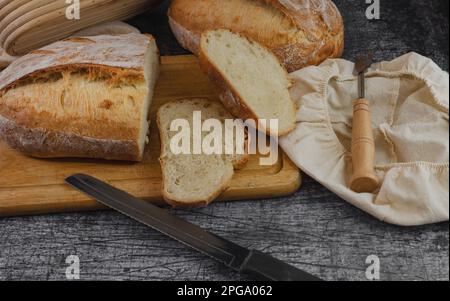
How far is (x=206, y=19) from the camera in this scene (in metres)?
2.11

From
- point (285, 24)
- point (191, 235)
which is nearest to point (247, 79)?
point (285, 24)

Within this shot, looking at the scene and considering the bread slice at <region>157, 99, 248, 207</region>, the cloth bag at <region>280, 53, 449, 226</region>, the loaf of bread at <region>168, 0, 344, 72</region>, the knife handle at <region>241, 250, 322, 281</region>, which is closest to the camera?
the knife handle at <region>241, 250, 322, 281</region>

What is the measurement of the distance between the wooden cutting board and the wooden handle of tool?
0.59ft

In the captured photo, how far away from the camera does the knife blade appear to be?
4.88 feet

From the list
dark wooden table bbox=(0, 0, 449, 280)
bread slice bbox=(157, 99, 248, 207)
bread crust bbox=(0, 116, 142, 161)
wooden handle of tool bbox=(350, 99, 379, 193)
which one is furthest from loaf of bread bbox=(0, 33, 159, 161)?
wooden handle of tool bbox=(350, 99, 379, 193)

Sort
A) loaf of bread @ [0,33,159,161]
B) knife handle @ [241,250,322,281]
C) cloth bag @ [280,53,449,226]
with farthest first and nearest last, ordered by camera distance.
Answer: loaf of bread @ [0,33,159,161], cloth bag @ [280,53,449,226], knife handle @ [241,250,322,281]

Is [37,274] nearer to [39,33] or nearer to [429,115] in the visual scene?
[39,33]

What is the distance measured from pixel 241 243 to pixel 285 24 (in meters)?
0.79

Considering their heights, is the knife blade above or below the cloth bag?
below

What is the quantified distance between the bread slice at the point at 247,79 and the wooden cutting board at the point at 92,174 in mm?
131

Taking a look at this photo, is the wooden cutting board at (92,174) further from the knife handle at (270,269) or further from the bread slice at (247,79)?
the knife handle at (270,269)

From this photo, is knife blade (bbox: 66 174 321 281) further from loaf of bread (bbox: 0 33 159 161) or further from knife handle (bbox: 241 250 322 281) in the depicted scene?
loaf of bread (bbox: 0 33 159 161)

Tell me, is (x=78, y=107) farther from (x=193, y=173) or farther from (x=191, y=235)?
(x=191, y=235)
